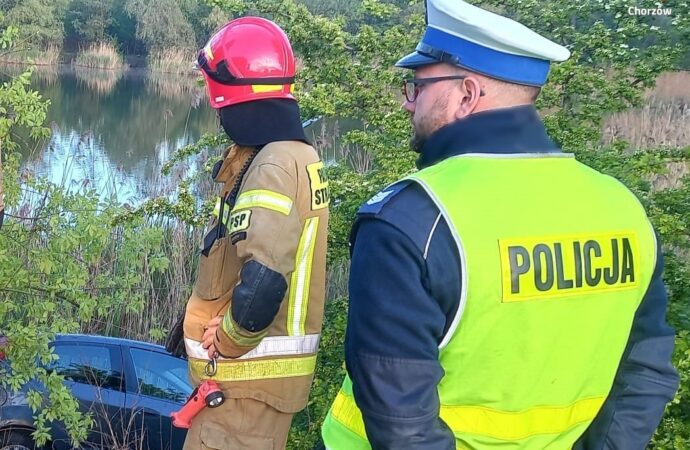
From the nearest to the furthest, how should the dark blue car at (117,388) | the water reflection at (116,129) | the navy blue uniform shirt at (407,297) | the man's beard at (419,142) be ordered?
the navy blue uniform shirt at (407,297)
the man's beard at (419,142)
the dark blue car at (117,388)
the water reflection at (116,129)

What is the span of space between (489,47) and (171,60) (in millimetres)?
21587

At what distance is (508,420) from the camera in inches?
57.5

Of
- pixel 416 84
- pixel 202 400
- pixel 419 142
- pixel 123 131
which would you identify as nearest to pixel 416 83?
pixel 416 84

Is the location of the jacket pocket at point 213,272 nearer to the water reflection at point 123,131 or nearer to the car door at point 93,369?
the water reflection at point 123,131

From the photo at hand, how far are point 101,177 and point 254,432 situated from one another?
7.54m

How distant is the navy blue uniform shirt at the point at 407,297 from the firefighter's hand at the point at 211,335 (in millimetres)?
998

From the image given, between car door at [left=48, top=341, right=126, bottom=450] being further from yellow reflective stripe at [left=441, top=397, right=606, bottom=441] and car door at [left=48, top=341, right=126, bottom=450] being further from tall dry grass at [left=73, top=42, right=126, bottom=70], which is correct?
tall dry grass at [left=73, top=42, right=126, bottom=70]

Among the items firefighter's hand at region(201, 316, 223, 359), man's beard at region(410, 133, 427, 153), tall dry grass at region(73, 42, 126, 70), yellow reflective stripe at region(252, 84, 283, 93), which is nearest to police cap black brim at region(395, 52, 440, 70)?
man's beard at region(410, 133, 427, 153)

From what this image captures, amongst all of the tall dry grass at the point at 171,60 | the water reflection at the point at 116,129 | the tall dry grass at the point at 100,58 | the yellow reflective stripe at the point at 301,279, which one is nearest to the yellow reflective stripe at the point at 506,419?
the yellow reflective stripe at the point at 301,279

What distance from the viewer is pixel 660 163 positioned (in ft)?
11.4

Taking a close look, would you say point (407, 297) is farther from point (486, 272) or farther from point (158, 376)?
point (158, 376)

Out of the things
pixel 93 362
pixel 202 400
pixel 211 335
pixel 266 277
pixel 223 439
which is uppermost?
pixel 266 277

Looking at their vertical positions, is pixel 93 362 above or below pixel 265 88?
below

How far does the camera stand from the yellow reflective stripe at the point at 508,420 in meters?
1.45
